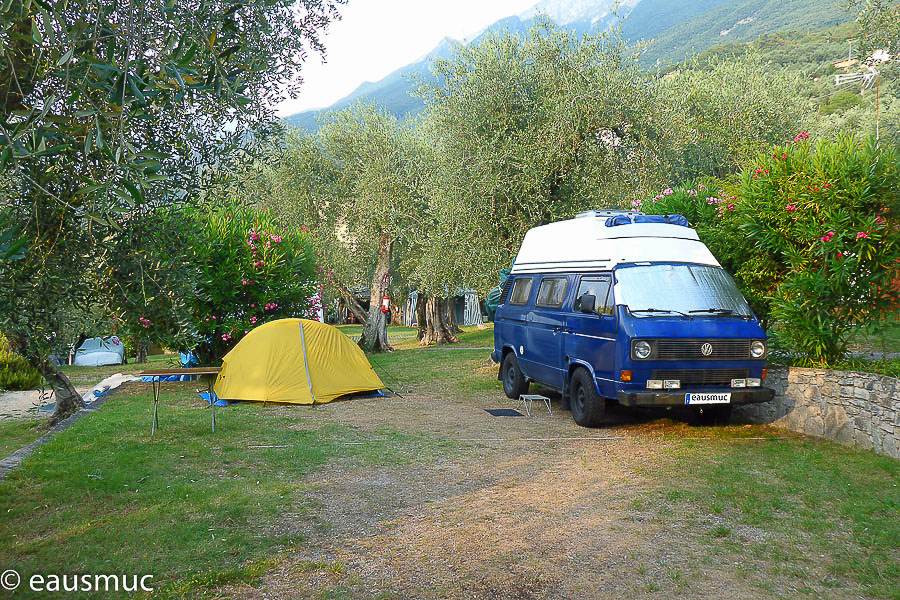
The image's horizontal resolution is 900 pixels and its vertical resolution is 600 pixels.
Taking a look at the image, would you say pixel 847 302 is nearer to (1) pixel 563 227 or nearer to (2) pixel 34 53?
(1) pixel 563 227

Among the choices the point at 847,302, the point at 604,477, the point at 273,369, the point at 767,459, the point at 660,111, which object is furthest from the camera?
the point at 660,111

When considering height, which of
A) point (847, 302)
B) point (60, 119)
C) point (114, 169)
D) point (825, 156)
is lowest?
point (847, 302)

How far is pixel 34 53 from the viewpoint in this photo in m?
5.09

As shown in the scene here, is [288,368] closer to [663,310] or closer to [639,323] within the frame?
[639,323]

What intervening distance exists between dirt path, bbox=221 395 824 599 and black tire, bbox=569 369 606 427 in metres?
0.73

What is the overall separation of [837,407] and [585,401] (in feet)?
10.0

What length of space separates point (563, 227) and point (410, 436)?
4155 mm

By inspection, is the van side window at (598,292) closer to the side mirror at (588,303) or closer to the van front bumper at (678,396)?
the side mirror at (588,303)

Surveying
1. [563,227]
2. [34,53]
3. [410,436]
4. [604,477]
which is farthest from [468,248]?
[34,53]

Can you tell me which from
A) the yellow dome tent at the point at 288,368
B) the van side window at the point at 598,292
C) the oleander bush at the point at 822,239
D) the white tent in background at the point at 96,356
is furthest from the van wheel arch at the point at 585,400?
the white tent in background at the point at 96,356

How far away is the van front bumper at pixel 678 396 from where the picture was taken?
327 inches

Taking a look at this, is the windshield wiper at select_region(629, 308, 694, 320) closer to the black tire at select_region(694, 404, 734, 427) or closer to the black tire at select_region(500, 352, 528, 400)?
the black tire at select_region(694, 404, 734, 427)

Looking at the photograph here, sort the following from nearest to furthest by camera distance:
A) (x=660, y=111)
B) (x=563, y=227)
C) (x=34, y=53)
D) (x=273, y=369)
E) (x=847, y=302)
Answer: (x=34, y=53), (x=847, y=302), (x=563, y=227), (x=273, y=369), (x=660, y=111)

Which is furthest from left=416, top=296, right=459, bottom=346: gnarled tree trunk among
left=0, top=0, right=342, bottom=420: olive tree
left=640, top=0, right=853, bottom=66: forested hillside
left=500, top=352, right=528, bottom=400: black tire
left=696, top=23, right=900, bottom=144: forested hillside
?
left=640, top=0, right=853, bottom=66: forested hillside
